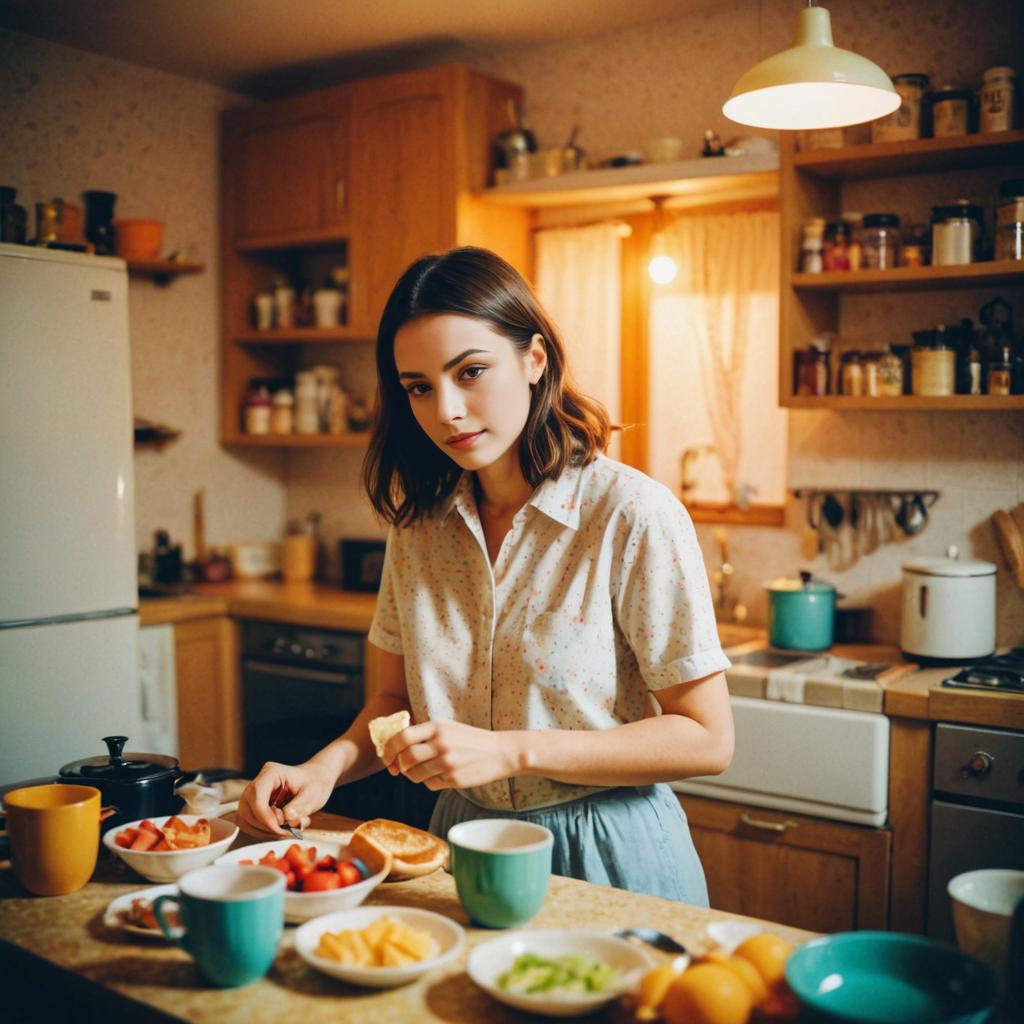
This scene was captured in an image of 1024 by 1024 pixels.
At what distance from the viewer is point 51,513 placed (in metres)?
3.08

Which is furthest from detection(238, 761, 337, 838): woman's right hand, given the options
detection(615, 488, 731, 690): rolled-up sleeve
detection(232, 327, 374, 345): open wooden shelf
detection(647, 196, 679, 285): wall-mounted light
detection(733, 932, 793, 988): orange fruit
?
detection(232, 327, 374, 345): open wooden shelf

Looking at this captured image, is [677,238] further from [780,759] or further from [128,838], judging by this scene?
[128,838]

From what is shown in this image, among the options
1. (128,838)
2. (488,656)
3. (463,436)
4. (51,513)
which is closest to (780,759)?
(488,656)

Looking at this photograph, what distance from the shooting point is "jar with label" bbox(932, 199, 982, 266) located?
2.75 m

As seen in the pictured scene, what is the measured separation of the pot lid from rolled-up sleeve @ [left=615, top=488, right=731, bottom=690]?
0.65m

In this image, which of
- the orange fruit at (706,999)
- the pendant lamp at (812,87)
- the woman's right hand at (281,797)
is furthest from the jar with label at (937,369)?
the orange fruit at (706,999)

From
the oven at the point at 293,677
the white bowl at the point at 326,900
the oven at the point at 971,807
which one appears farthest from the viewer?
the oven at the point at 293,677

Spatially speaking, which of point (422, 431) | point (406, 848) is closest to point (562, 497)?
point (422, 431)

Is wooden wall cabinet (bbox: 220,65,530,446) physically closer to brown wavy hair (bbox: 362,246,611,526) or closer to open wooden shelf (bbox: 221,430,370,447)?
open wooden shelf (bbox: 221,430,370,447)

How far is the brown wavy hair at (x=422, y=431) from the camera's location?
152cm

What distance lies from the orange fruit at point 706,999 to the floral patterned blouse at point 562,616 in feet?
1.73

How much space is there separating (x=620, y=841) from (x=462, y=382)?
0.66 meters

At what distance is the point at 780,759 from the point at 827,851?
9.0 inches

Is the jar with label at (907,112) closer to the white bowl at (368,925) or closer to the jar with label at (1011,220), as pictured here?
the jar with label at (1011,220)
